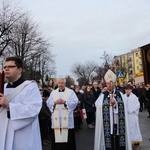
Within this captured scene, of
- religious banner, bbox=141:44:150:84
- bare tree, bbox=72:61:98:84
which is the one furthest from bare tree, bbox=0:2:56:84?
bare tree, bbox=72:61:98:84

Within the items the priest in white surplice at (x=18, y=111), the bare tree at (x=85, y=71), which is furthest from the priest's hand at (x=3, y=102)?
the bare tree at (x=85, y=71)

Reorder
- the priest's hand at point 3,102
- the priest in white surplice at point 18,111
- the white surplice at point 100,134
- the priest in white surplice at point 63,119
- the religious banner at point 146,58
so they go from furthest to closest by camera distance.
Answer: the religious banner at point 146,58 < the priest in white surplice at point 63,119 < the white surplice at point 100,134 < the priest in white surplice at point 18,111 < the priest's hand at point 3,102

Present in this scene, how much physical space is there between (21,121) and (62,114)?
3.97 meters

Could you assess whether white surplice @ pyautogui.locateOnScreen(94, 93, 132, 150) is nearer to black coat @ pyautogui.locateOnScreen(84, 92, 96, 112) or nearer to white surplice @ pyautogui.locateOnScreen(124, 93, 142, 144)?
white surplice @ pyautogui.locateOnScreen(124, 93, 142, 144)

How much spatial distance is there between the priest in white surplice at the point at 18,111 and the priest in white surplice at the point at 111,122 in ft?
12.0

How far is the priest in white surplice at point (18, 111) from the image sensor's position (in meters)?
3.25

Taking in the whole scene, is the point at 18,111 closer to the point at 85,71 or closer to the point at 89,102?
the point at 89,102

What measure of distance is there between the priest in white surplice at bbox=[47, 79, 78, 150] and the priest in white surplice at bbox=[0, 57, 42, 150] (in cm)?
359

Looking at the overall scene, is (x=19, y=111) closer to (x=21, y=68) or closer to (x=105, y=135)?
(x=21, y=68)

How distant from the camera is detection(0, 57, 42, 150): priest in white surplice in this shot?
325 centimetres

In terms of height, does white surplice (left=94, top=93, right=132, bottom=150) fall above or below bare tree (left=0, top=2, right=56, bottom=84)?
below

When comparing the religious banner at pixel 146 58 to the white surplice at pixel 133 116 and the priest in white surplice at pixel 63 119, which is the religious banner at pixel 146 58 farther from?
the priest in white surplice at pixel 63 119

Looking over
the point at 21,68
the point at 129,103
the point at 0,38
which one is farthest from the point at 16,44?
the point at 21,68

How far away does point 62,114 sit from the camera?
23.6ft
